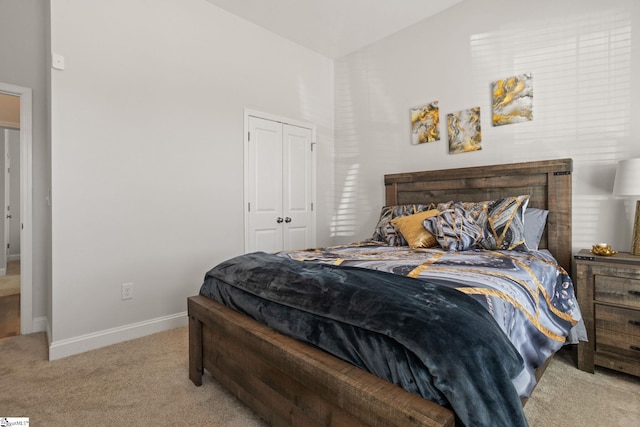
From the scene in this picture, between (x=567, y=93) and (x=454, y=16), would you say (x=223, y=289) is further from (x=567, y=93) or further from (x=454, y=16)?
(x=454, y=16)

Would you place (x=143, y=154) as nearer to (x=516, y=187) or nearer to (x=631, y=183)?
(x=516, y=187)

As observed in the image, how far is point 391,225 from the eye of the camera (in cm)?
288

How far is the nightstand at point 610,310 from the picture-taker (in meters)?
1.89

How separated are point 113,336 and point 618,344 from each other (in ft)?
11.3

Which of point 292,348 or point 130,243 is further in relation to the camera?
point 130,243

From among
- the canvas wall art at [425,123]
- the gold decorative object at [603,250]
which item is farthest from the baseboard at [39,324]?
the gold decorative object at [603,250]

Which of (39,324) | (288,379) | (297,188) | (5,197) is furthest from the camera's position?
(5,197)

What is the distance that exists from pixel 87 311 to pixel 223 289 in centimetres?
140

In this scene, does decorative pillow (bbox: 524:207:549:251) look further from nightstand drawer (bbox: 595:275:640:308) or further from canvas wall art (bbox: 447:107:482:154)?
canvas wall art (bbox: 447:107:482:154)

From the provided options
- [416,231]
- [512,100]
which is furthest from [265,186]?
[512,100]

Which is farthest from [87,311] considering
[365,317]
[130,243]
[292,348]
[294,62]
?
[294,62]

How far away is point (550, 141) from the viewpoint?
2584mm

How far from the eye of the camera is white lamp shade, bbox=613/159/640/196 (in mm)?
1984

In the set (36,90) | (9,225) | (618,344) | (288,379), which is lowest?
(618,344)
